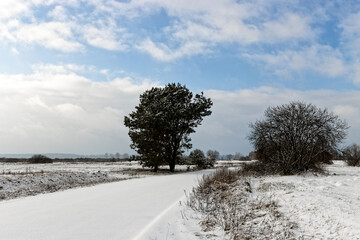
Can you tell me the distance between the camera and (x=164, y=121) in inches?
1351

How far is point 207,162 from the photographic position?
162 feet

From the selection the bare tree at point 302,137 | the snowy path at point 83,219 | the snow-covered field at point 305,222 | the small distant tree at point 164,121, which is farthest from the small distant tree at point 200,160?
the snow-covered field at point 305,222

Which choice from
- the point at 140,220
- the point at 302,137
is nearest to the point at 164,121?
the point at 302,137

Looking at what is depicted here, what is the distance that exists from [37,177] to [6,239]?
15.3 m

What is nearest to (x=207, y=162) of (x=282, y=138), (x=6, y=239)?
(x=282, y=138)

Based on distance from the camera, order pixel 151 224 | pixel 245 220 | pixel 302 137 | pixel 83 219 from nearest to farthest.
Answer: pixel 151 224, pixel 245 220, pixel 83 219, pixel 302 137

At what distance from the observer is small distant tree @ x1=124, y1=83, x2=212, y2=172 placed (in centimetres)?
3431

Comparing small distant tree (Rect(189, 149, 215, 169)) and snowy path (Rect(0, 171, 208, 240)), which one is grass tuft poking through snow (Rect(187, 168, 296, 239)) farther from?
small distant tree (Rect(189, 149, 215, 169))

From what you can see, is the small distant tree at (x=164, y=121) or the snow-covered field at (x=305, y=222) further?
the small distant tree at (x=164, y=121)

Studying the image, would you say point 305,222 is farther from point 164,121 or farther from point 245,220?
point 164,121

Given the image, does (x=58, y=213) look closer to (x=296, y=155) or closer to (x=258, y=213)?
(x=258, y=213)

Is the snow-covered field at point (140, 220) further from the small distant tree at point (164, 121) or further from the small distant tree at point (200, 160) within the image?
the small distant tree at point (200, 160)

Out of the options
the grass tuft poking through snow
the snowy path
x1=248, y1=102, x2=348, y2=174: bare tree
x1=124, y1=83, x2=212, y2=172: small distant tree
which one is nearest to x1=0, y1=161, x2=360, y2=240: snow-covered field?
the snowy path

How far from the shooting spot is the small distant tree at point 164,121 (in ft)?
113
